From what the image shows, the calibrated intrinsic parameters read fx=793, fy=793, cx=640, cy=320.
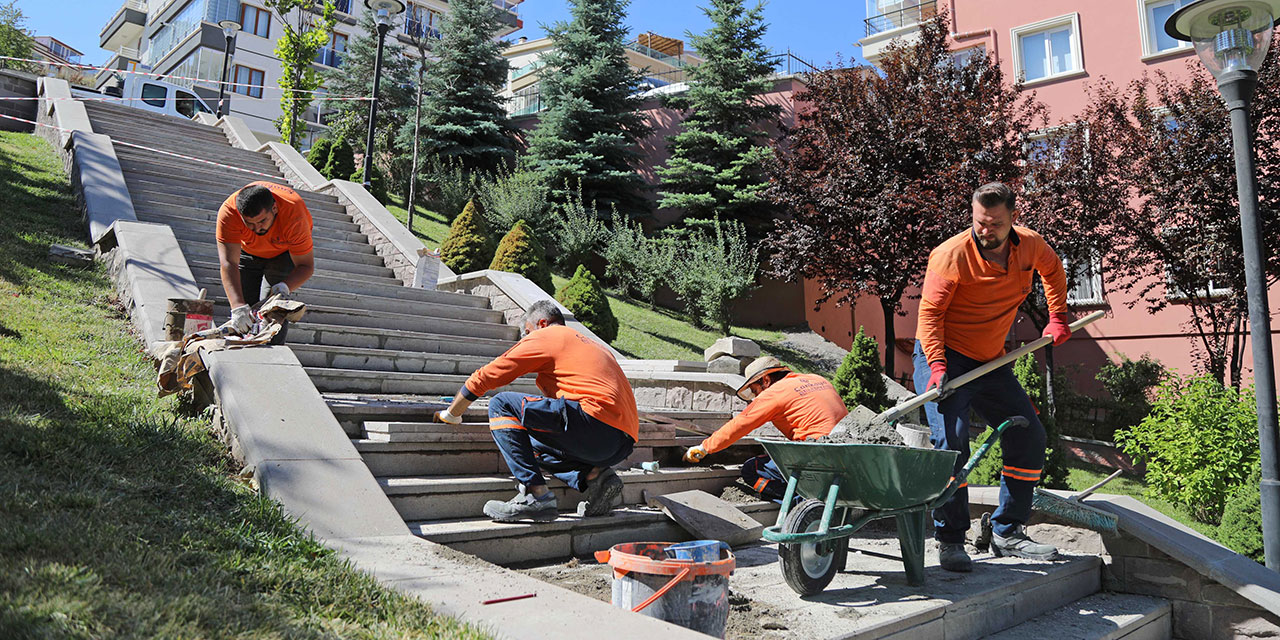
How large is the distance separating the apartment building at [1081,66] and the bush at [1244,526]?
854 cm

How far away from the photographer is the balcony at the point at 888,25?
19969mm

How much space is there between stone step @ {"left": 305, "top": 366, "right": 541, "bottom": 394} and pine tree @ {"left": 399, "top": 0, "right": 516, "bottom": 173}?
14016 mm

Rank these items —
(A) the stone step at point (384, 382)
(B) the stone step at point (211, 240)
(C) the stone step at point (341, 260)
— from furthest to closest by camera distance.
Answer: (B) the stone step at point (211, 240)
(C) the stone step at point (341, 260)
(A) the stone step at point (384, 382)

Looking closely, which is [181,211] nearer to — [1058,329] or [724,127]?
[1058,329]

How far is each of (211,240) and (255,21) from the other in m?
34.6

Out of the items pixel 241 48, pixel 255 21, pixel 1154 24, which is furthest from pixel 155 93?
pixel 1154 24

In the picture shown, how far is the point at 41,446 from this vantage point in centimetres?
338

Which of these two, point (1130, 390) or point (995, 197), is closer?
point (995, 197)

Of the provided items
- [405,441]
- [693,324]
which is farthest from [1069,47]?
[405,441]

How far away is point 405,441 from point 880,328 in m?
14.3

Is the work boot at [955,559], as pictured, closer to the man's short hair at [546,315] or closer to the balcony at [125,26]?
the man's short hair at [546,315]

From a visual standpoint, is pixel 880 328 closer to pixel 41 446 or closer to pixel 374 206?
pixel 374 206

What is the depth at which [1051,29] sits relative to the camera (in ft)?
55.9

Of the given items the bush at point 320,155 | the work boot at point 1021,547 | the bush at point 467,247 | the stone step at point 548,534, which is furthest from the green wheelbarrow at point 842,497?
the bush at point 320,155
